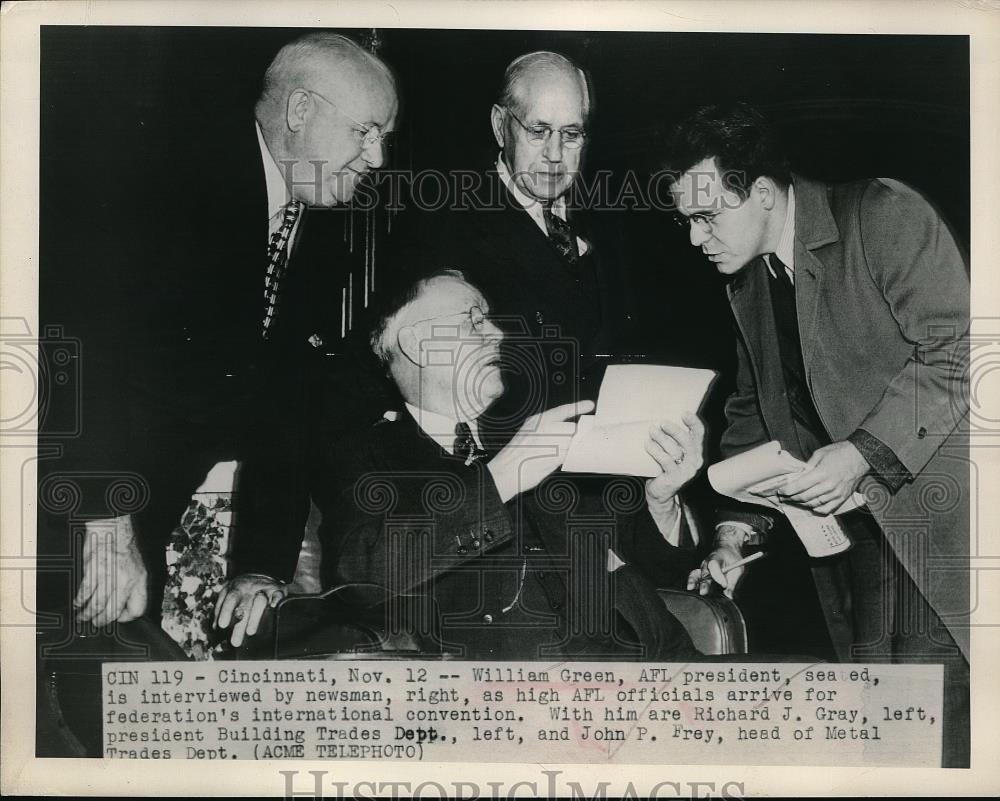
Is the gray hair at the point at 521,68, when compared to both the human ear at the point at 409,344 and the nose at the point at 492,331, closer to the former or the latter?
the nose at the point at 492,331

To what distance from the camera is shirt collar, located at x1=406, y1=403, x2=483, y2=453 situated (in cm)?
306

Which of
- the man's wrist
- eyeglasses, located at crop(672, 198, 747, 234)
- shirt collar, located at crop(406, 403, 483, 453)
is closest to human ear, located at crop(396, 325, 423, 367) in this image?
shirt collar, located at crop(406, 403, 483, 453)

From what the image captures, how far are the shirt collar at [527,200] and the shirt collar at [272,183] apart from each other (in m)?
0.85

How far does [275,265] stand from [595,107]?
4.62 ft

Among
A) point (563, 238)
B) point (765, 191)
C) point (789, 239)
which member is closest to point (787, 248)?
point (789, 239)

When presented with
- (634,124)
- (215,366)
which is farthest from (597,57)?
(215,366)

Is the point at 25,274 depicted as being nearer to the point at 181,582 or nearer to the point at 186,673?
the point at 181,582

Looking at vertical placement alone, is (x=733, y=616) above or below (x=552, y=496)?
below

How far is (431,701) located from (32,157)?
2.66 meters

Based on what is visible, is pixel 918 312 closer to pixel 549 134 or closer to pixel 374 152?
pixel 549 134

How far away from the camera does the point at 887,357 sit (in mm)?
3066

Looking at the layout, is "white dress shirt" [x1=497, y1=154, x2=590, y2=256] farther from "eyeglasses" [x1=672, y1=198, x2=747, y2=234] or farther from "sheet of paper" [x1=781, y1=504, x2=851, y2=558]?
"sheet of paper" [x1=781, y1=504, x2=851, y2=558]

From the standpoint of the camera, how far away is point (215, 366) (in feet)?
10.1

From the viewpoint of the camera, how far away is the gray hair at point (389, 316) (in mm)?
3055
